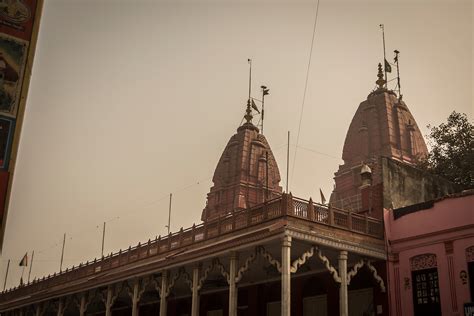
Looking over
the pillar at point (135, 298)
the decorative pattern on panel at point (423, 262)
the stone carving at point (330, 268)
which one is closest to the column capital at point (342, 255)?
the stone carving at point (330, 268)

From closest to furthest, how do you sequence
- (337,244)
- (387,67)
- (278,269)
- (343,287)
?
(278,269) < (343,287) < (337,244) < (387,67)

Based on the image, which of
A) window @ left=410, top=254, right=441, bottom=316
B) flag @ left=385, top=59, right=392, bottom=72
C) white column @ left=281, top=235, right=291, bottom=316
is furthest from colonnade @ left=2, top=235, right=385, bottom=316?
flag @ left=385, top=59, right=392, bottom=72

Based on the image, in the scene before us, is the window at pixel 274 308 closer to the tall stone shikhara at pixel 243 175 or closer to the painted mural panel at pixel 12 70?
the painted mural panel at pixel 12 70

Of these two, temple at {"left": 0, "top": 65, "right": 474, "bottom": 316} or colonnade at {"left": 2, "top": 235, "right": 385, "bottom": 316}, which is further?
temple at {"left": 0, "top": 65, "right": 474, "bottom": 316}

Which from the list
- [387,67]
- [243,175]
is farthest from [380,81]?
[243,175]

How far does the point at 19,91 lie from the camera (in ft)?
24.1

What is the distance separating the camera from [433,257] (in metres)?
22.8

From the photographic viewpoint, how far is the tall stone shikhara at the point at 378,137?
55125 millimetres

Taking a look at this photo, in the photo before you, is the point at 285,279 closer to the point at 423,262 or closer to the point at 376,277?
the point at 376,277

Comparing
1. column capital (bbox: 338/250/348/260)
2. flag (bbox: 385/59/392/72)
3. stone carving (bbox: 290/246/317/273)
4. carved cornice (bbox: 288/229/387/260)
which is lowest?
stone carving (bbox: 290/246/317/273)

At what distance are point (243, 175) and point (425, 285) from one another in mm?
42247

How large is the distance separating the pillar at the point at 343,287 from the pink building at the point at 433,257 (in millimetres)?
2721

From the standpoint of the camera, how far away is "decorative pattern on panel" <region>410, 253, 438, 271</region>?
74.6 feet

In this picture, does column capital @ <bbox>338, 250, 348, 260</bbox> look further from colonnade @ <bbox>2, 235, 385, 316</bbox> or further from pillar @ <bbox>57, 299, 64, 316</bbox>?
pillar @ <bbox>57, 299, 64, 316</bbox>
